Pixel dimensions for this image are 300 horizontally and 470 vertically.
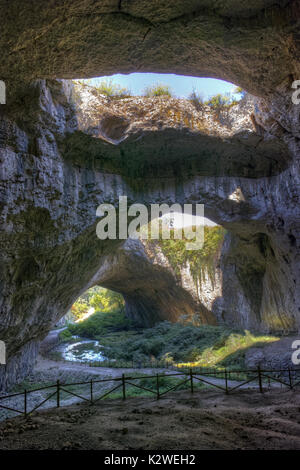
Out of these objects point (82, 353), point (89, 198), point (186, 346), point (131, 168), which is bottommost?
point (82, 353)

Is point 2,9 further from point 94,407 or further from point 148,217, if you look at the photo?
point 148,217

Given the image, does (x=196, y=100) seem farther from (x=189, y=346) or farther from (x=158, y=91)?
(x=189, y=346)

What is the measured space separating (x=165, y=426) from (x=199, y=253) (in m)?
17.5

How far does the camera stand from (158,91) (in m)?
12.2

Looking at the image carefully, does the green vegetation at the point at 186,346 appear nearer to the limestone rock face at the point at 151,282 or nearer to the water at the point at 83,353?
the water at the point at 83,353

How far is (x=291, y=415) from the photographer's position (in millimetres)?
6039

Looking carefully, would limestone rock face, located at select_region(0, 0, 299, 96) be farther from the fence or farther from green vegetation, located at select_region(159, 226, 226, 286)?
green vegetation, located at select_region(159, 226, 226, 286)

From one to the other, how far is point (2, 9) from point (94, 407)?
8146 millimetres

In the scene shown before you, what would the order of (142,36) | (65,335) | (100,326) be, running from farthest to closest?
(100,326) → (65,335) → (142,36)

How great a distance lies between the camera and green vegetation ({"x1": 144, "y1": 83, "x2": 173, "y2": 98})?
1209 centimetres

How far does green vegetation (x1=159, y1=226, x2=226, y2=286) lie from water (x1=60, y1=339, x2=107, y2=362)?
8.26m

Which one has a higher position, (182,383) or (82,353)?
(182,383)

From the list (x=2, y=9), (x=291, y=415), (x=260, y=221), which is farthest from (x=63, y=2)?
(x=260, y=221)

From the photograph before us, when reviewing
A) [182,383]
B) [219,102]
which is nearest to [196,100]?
[219,102]
